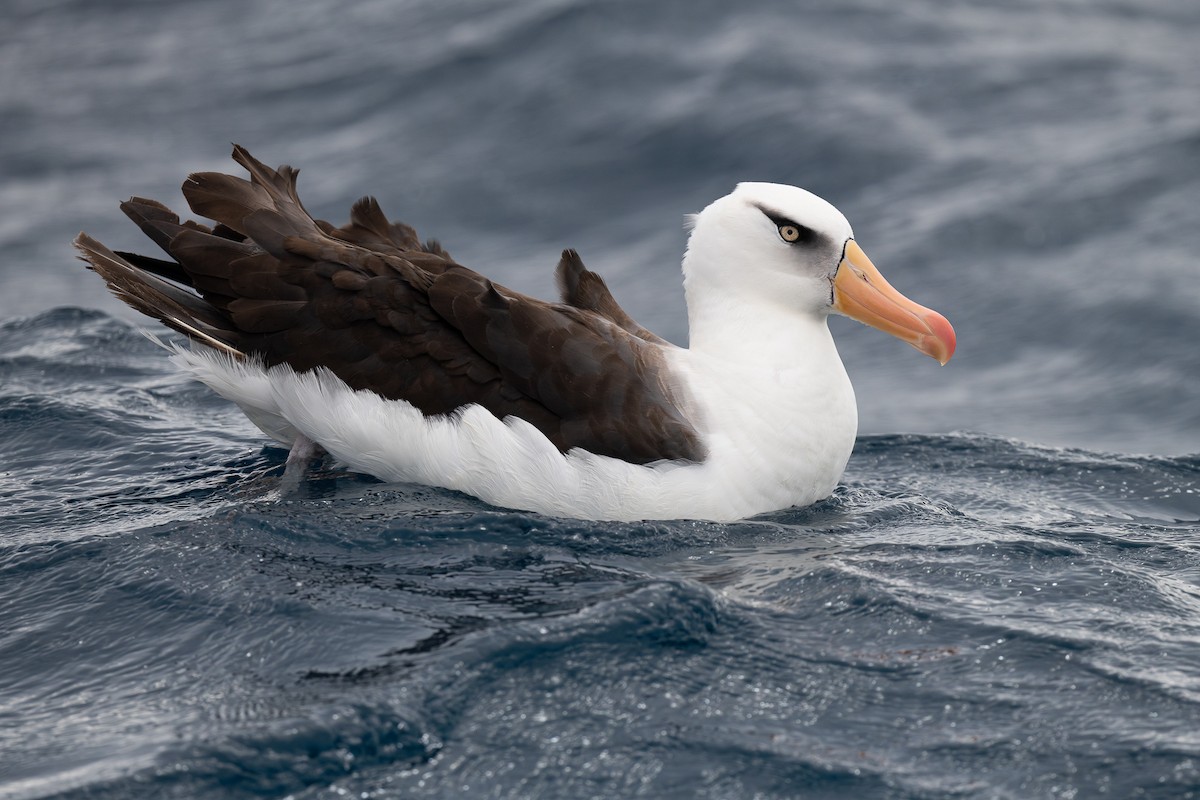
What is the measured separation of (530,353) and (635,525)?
0.92 meters

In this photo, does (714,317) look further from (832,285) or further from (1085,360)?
(1085,360)

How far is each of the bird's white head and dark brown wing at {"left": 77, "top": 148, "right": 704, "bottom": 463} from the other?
57cm

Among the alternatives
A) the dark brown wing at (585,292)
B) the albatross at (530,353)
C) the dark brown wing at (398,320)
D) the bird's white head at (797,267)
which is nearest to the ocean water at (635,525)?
the albatross at (530,353)

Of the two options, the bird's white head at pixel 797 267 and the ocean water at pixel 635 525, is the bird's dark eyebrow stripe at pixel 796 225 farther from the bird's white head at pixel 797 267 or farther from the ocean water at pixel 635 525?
the ocean water at pixel 635 525

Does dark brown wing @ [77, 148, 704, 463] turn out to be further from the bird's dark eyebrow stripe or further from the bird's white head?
the bird's dark eyebrow stripe

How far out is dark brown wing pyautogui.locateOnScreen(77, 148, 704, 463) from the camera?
671 cm

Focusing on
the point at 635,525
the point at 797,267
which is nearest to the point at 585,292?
the point at 797,267

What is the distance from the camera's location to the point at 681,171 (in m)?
12.4

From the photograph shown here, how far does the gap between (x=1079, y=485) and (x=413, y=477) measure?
3741 millimetres

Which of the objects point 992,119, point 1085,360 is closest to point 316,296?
point 1085,360

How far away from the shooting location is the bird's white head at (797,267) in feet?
23.7

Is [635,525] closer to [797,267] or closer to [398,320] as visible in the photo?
[398,320]

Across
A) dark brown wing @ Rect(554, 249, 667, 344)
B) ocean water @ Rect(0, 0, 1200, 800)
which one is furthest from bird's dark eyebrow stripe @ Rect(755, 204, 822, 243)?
ocean water @ Rect(0, 0, 1200, 800)

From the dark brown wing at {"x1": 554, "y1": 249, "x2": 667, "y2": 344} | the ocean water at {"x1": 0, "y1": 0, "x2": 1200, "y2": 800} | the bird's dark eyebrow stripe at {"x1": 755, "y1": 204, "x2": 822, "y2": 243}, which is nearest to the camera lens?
the ocean water at {"x1": 0, "y1": 0, "x2": 1200, "y2": 800}
